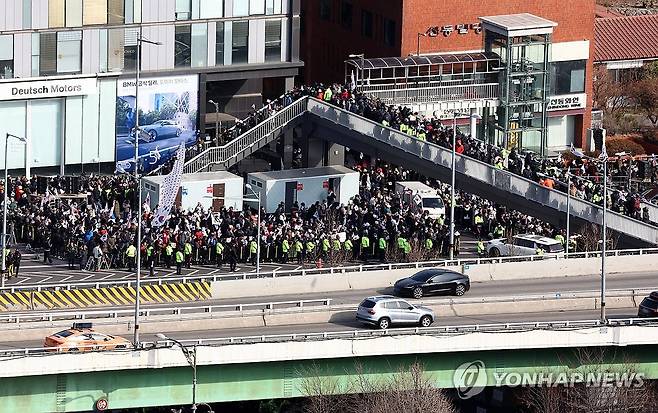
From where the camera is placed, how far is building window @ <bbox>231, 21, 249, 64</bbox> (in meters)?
134

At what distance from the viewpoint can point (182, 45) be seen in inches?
5207

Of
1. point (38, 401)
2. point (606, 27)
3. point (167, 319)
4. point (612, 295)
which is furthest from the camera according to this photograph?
point (606, 27)

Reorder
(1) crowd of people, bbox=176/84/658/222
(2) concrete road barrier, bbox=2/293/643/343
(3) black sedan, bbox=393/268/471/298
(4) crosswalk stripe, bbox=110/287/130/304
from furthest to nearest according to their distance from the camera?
(1) crowd of people, bbox=176/84/658/222, (3) black sedan, bbox=393/268/471/298, (4) crosswalk stripe, bbox=110/287/130/304, (2) concrete road barrier, bbox=2/293/643/343

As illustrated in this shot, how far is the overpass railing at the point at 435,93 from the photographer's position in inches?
5389

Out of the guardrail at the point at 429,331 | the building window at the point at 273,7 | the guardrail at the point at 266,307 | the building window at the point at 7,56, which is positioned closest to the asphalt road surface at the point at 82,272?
the guardrail at the point at 266,307

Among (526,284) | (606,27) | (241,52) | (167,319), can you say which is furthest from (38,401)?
(606,27)

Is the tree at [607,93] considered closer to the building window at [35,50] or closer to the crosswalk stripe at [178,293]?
the building window at [35,50]

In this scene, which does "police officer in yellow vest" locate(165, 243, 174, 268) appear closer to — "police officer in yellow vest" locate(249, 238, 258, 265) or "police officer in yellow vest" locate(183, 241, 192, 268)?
"police officer in yellow vest" locate(183, 241, 192, 268)

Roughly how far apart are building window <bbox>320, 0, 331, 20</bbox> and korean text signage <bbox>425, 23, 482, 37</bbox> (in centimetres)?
1104

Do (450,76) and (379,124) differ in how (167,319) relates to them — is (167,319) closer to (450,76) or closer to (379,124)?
(379,124)

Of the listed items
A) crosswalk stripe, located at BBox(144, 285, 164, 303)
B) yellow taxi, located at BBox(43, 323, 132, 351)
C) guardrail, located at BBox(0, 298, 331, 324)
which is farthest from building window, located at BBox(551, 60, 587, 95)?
yellow taxi, located at BBox(43, 323, 132, 351)

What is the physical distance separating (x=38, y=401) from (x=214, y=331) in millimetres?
9767

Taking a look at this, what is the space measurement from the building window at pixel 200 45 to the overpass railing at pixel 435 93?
966 cm

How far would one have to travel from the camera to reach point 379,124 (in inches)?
4934
